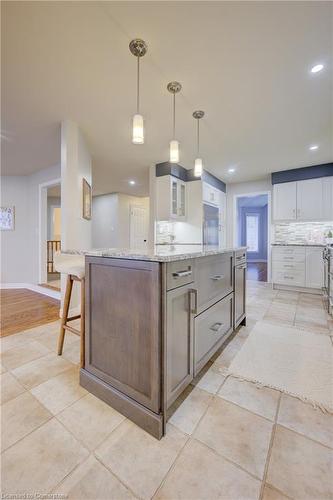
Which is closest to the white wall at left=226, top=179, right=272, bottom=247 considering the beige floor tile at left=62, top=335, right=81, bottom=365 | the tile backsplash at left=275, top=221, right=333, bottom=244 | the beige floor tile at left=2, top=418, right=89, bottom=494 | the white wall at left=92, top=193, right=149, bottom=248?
the tile backsplash at left=275, top=221, right=333, bottom=244

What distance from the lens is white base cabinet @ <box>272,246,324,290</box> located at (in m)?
4.05

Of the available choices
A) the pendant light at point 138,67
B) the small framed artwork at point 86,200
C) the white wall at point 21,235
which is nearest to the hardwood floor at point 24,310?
the white wall at point 21,235

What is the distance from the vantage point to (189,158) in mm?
4043

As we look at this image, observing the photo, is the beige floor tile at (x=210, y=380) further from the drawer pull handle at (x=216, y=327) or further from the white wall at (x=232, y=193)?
the white wall at (x=232, y=193)

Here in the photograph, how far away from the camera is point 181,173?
455 cm

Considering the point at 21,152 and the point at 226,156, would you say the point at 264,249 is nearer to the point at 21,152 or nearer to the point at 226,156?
the point at 226,156

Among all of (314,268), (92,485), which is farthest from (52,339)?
(314,268)

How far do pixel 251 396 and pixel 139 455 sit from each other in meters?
0.80

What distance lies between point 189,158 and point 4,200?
4334mm

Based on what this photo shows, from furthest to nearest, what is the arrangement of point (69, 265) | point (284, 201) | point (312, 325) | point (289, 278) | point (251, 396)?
point (284, 201) → point (289, 278) → point (312, 325) → point (69, 265) → point (251, 396)

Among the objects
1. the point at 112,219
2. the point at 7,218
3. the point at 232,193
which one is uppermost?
the point at 232,193

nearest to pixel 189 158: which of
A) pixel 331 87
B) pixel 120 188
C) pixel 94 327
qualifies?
pixel 331 87

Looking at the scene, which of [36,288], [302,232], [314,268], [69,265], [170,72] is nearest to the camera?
[69,265]

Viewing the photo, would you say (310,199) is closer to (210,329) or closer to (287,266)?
(287,266)
